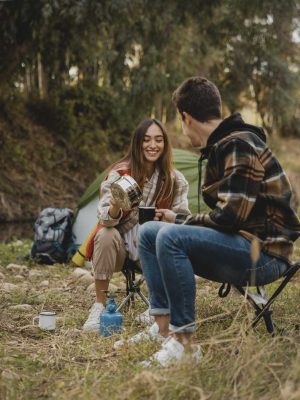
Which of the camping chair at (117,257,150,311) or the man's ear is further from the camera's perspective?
the camping chair at (117,257,150,311)

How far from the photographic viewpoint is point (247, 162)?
113 inches

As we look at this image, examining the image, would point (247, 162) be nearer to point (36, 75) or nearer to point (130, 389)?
point (130, 389)

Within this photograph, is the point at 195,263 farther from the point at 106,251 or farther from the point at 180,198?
the point at 180,198

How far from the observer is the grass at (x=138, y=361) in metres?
2.42

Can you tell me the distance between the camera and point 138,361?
9.75ft

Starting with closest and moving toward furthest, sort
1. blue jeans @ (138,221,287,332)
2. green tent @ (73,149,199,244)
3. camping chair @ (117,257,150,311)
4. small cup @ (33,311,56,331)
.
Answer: blue jeans @ (138,221,287,332) < small cup @ (33,311,56,331) < camping chair @ (117,257,150,311) < green tent @ (73,149,199,244)

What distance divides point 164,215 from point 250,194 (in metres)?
0.69

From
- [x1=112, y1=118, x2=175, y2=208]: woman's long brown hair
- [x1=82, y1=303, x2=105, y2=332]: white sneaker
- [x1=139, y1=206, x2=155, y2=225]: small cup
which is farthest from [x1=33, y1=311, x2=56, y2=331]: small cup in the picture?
[x1=112, y1=118, x2=175, y2=208]: woman's long brown hair

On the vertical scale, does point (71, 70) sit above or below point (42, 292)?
above

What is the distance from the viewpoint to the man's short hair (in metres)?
3.07

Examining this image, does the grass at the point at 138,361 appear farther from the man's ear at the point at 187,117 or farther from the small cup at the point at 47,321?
the man's ear at the point at 187,117

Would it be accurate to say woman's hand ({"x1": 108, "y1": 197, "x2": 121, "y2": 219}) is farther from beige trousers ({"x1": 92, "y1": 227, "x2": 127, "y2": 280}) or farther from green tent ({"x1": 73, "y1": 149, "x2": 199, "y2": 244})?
green tent ({"x1": 73, "y1": 149, "x2": 199, "y2": 244})

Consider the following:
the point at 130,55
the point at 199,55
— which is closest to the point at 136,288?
the point at 130,55

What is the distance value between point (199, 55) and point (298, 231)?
1115 centimetres
